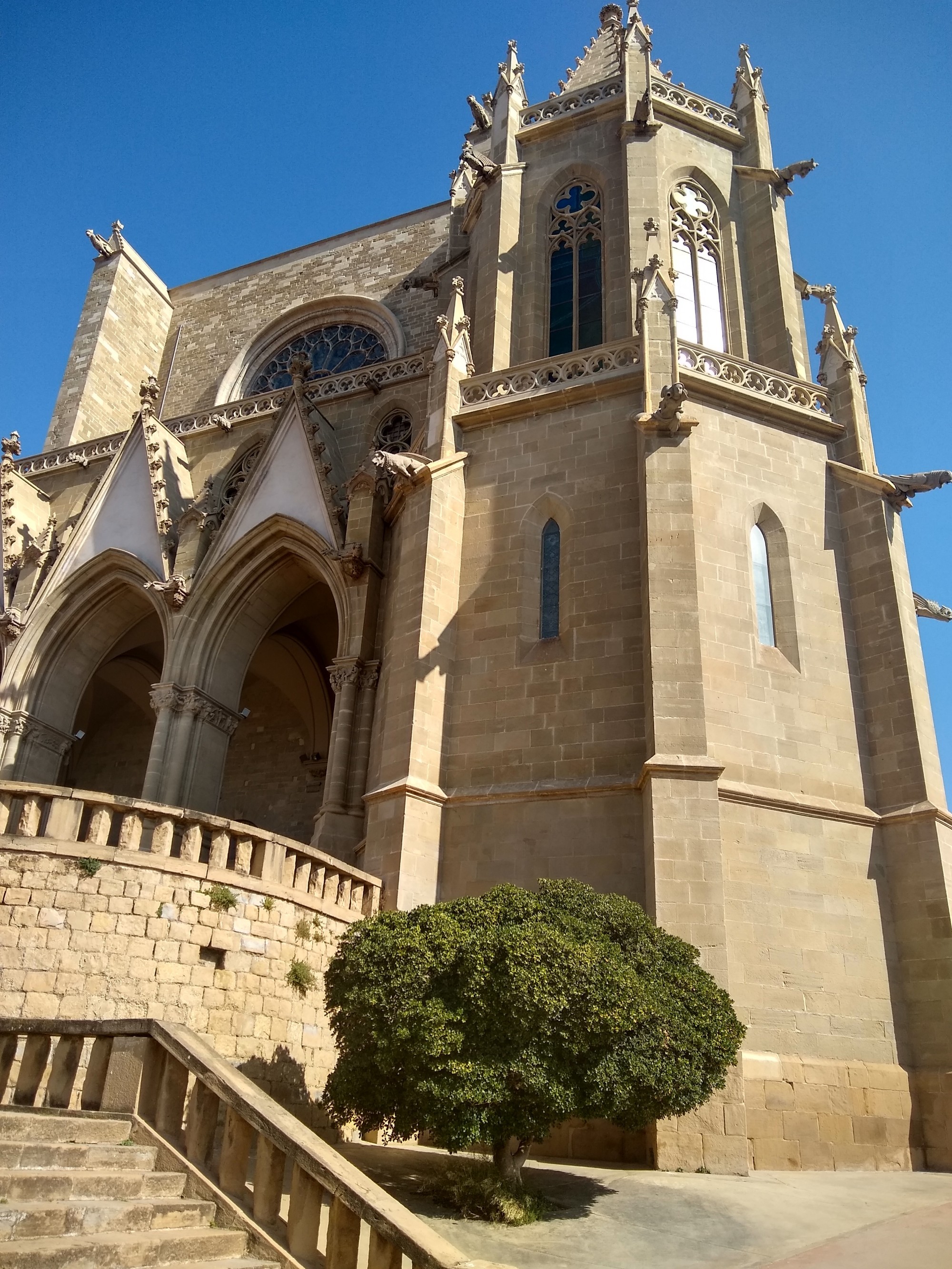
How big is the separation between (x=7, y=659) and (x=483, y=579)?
28.8ft

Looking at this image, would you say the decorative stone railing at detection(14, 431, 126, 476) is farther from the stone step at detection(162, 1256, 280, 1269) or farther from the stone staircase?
the stone step at detection(162, 1256, 280, 1269)

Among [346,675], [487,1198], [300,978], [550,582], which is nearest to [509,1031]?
[487,1198]

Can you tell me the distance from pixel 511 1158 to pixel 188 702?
998 centimetres

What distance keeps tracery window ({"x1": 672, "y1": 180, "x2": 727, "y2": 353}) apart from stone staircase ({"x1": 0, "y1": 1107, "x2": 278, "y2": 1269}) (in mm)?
13972

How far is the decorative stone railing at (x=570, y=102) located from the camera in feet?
62.2

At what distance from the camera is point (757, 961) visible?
10812mm

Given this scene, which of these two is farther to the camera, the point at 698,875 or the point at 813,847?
the point at 813,847

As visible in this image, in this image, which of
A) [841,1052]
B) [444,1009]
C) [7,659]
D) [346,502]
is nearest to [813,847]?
[841,1052]

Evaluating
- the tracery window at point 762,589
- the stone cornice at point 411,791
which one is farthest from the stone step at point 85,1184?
the tracery window at point 762,589

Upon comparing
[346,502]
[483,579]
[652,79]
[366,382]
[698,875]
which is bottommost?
[698,875]

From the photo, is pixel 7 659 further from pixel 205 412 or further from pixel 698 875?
pixel 698 875

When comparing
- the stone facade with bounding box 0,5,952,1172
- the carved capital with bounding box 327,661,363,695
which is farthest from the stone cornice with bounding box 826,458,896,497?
the carved capital with bounding box 327,661,363,695

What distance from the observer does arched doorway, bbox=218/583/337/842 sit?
19.0 meters

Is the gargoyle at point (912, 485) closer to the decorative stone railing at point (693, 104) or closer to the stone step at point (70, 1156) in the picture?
the decorative stone railing at point (693, 104)
